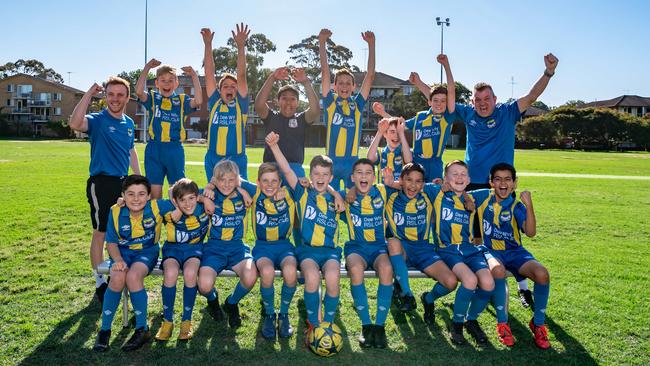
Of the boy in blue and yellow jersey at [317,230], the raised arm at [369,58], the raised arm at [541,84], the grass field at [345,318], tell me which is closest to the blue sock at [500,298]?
the grass field at [345,318]

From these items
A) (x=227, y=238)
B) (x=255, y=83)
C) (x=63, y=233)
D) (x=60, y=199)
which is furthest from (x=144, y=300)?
(x=255, y=83)

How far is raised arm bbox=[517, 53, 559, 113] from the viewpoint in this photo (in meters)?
4.95

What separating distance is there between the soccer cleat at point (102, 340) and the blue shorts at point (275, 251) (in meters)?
1.34

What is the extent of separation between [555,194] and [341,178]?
9831mm

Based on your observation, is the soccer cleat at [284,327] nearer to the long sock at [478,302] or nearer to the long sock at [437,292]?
the long sock at [437,292]

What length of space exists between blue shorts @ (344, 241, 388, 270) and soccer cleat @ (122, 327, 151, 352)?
72.5 inches

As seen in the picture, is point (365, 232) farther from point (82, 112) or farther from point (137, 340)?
point (82, 112)

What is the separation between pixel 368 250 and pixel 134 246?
6.99 ft

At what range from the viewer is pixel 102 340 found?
3.69 meters

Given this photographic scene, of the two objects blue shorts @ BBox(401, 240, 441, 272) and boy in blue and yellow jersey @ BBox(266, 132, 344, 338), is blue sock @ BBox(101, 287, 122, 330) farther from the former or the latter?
blue shorts @ BBox(401, 240, 441, 272)

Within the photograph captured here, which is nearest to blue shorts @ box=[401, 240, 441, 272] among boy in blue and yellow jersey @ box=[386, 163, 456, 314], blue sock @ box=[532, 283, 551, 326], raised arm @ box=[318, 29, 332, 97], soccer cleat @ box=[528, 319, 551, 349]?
boy in blue and yellow jersey @ box=[386, 163, 456, 314]

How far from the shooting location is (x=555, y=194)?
12.9 m

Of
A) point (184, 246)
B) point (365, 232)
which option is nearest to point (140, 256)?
point (184, 246)

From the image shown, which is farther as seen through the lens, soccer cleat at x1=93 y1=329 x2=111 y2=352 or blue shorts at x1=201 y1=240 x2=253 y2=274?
blue shorts at x1=201 y1=240 x2=253 y2=274
